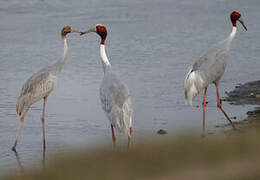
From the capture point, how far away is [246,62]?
1379 centimetres

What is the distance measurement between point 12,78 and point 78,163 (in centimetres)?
710

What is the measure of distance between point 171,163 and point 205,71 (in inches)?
154

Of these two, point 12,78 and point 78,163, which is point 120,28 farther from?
point 78,163

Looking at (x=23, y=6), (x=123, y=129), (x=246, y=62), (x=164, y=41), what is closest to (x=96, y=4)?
(x=23, y=6)

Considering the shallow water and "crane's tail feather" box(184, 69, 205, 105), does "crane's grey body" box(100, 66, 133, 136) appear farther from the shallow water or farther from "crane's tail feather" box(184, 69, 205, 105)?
"crane's tail feather" box(184, 69, 205, 105)

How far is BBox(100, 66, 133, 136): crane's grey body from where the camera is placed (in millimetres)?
7742

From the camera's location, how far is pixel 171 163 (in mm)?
5578

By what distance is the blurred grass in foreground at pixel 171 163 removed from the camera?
5227 millimetres

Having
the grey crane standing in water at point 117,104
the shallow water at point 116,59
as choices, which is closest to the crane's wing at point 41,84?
the shallow water at point 116,59

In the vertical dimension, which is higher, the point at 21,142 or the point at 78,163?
the point at 78,163

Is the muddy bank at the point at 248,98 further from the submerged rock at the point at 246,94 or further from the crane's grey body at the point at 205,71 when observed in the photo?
the crane's grey body at the point at 205,71

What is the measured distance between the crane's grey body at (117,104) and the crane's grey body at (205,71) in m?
1.37

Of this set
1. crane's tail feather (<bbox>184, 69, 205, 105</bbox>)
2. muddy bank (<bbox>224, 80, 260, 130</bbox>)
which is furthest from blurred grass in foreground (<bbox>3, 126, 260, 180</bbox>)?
crane's tail feather (<bbox>184, 69, 205, 105</bbox>)

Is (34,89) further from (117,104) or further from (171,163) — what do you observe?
(171,163)
